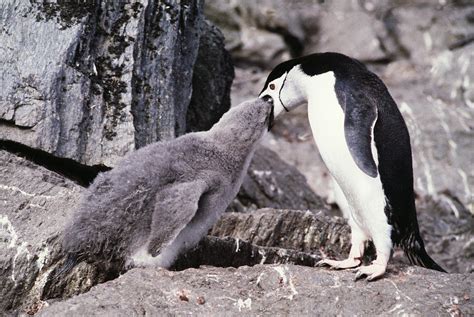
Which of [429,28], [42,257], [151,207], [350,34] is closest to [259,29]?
[350,34]

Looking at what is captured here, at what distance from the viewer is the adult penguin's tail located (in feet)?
15.9

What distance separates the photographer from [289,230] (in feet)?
17.4

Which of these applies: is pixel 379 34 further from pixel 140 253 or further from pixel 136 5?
pixel 140 253

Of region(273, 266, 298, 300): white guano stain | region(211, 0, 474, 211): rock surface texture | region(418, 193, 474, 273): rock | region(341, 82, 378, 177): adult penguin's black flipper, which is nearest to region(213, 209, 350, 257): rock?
region(341, 82, 378, 177): adult penguin's black flipper

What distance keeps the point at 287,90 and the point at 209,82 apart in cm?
156

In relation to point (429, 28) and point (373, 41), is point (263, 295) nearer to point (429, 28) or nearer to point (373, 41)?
point (373, 41)

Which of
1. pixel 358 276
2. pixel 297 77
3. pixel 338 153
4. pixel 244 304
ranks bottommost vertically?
pixel 244 304

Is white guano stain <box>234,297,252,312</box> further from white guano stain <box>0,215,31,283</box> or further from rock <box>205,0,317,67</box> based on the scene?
rock <box>205,0,317,67</box>

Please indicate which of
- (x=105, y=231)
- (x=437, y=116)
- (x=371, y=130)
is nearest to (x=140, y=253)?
(x=105, y=231)

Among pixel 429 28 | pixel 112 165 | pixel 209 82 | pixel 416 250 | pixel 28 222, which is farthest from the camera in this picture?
pixel 429 28

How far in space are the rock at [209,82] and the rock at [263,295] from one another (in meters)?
2.46

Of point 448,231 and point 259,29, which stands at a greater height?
point 259,29

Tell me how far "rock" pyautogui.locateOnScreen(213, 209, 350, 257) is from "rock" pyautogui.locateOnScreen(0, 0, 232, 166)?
0.68 metres

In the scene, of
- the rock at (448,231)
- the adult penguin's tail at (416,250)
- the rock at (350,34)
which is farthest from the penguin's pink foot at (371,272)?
the rock at (350,34)
